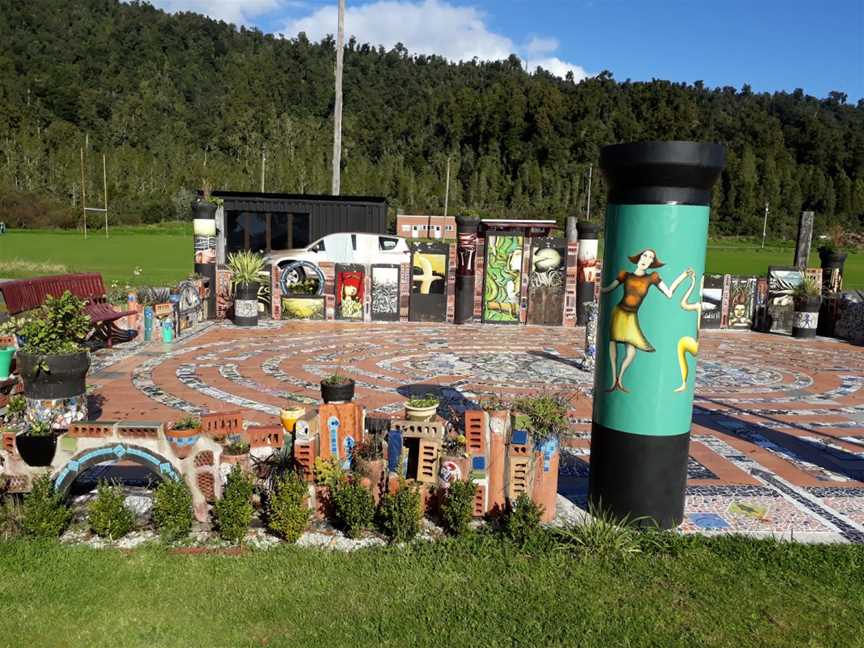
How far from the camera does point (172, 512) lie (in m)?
5.96

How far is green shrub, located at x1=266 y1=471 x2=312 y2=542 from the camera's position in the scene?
233 inches

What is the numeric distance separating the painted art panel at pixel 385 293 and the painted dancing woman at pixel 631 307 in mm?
13959

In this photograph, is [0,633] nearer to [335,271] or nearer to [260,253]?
[335,271]

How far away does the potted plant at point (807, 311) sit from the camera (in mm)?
19438

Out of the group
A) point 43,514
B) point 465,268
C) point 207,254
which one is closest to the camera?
point 43,514

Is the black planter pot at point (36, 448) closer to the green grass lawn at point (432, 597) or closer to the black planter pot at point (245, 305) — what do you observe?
the green grass lawn at point (432, 597)

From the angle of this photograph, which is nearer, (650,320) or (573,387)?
(650,320)

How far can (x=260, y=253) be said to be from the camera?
22.3 metres

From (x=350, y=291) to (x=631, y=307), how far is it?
14360 millimetres

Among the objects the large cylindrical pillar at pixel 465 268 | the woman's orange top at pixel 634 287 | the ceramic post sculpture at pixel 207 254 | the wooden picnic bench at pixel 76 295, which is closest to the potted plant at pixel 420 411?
the woman's orange top at pixel 634 287

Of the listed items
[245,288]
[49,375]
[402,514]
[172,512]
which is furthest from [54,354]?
[245,288]

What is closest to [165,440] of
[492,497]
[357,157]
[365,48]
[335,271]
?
[492,497]

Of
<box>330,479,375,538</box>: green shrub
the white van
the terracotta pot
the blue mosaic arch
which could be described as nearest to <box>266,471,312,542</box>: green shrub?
<box>330,479,375,538</box>: green shrub

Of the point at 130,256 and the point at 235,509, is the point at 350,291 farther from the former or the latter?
the point at 130,256
